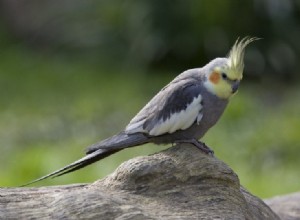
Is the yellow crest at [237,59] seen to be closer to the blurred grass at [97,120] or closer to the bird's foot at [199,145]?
the bird's foot at [199,145]

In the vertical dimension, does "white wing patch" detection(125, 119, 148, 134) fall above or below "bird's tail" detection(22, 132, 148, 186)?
above

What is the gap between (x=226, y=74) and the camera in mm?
5820

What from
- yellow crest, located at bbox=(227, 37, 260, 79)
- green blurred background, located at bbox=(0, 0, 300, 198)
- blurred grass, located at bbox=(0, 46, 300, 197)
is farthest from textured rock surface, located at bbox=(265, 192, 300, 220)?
green blurred background, located at bbox=(0, 0, 300, 198)

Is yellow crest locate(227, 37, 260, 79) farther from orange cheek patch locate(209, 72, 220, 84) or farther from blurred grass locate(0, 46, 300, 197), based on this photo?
blurred grass locate(0, 46, 300, 197)

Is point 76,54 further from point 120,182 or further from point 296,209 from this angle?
point 120,182

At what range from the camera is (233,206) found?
5660mm

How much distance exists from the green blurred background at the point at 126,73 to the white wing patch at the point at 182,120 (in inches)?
167

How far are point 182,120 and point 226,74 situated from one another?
362 mm

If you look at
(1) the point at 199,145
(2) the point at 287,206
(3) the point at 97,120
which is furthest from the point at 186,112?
(3) the point at 97,120

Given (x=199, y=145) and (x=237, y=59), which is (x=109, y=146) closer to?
Result: (x=199, y=145)

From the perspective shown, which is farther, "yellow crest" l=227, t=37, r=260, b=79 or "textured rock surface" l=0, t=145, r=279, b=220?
"yellow crest" l=227, t=37, r=260, b=79

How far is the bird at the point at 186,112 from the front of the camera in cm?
580

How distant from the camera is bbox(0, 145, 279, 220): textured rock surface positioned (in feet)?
17.1

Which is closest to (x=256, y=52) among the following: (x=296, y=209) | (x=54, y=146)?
(x=54, y=146)
